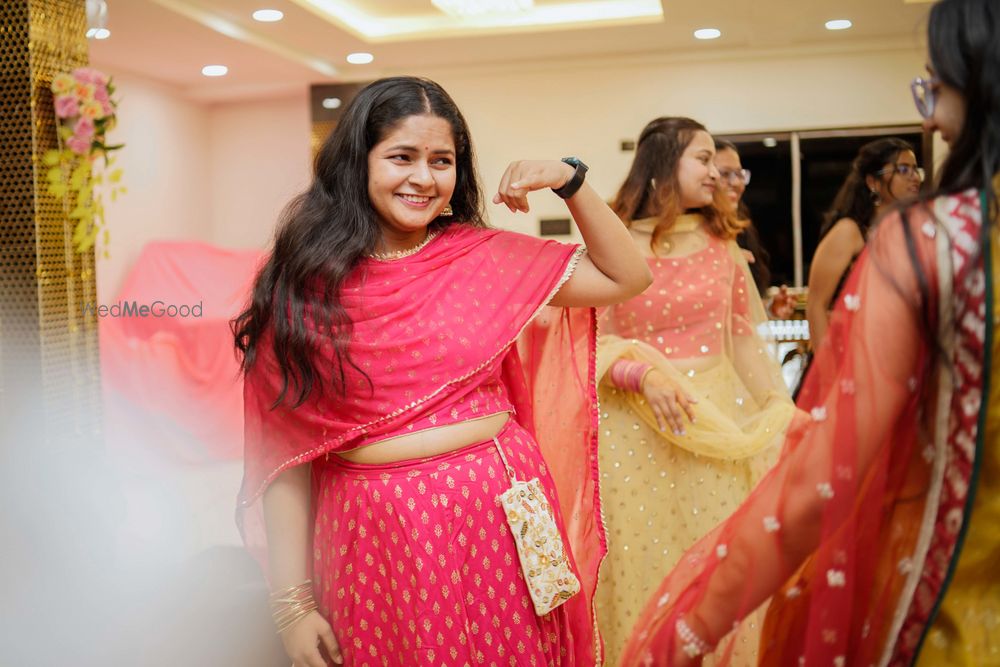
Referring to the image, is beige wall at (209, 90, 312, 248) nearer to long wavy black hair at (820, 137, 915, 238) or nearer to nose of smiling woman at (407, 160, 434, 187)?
long wavy black hair at (820, 137, 915, 238)

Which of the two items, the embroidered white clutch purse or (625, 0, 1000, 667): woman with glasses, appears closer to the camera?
(625, 0, 1000, 667): woman with glasses

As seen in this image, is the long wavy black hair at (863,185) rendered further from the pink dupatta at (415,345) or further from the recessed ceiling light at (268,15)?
the recessed ceiling light at (268,15)

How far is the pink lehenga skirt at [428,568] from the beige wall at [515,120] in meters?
6.42

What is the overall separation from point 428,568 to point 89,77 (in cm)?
273

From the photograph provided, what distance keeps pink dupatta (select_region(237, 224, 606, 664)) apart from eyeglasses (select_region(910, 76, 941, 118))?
0.75 m

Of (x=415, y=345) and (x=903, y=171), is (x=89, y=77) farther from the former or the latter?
(x=903, y=171)

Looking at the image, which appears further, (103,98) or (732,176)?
(103,98)

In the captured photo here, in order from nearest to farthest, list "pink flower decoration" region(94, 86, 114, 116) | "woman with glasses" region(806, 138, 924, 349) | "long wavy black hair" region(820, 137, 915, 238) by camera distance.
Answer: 1. "woman with glasses" region(806, 138, 924, 349)
2. "long wavy black hair" region(820, 137, 915, 238)
3. "pink flower decoration" region(94, 86, 114, 116)

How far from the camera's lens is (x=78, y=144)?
138 inches

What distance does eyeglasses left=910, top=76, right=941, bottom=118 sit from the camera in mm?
970

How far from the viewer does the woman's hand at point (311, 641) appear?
5.07ft

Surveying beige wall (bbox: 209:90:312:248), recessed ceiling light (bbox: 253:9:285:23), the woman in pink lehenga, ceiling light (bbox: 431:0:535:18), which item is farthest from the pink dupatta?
beige wall (bbox: 209:90:312:248)

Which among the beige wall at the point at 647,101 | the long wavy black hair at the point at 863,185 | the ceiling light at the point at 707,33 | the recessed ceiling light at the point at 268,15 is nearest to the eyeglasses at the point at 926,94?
the long wavy black hair at the point at 863,185

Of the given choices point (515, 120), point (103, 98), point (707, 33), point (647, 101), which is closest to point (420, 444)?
point (103, 98)
